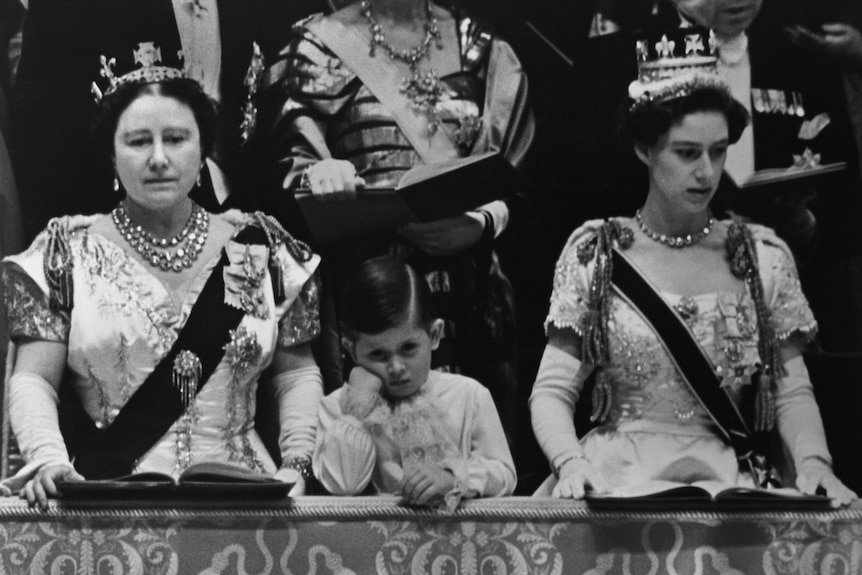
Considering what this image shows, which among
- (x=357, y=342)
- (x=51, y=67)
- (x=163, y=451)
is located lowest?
(x=163, y=451)

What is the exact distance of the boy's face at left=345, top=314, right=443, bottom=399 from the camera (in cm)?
452

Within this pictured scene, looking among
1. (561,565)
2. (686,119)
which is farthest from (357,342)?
(686,119)

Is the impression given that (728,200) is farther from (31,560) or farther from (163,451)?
(31,560)

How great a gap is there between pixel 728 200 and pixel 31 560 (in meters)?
2.35

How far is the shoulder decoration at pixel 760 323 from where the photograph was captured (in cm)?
455

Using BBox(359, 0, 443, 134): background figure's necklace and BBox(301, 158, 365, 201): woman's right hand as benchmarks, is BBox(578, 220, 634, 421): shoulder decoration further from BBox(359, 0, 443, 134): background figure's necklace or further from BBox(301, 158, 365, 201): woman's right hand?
BBox(301, 158, 365, 201): woman's right hand

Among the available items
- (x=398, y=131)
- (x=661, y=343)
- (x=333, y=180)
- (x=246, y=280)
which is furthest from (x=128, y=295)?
(x=661, y=343)

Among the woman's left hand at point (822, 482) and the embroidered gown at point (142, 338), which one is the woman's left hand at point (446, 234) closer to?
the embroidered gown at point (142, 338)

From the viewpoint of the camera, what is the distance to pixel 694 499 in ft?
14.2

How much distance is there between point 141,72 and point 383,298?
101 centimetres

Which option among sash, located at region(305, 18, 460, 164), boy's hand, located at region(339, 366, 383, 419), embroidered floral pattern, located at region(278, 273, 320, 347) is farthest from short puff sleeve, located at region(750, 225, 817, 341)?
embroidered floral pattern, located at region(278, 273, 320, 347)

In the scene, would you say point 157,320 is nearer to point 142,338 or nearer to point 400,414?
point 142,338

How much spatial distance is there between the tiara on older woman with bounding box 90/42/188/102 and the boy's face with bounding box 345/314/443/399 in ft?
3.29

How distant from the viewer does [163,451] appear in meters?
4.44
